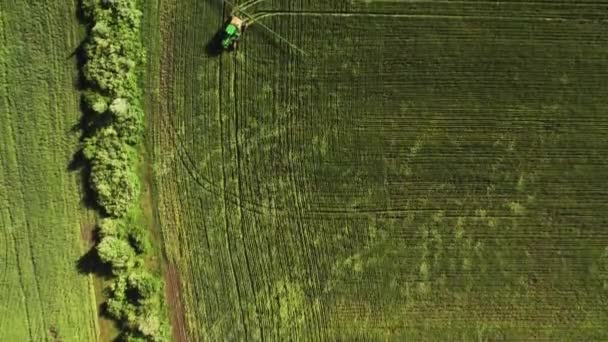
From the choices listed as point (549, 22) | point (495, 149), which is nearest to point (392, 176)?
point (495, 149)

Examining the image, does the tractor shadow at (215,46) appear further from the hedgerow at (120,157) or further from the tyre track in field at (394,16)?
the hedgerow at (120,157)

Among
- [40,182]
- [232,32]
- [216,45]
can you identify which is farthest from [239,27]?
[40,182]

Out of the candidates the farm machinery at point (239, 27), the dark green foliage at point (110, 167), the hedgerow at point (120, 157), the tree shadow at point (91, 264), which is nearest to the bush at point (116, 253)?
the hedgerow at point (120, 157)

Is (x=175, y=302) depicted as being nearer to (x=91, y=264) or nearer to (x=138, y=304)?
(x=138, y=304)

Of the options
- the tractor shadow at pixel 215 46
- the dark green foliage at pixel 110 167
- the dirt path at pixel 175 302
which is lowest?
the dirt path at pixel 175 302

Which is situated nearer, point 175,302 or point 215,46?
point 215,46
